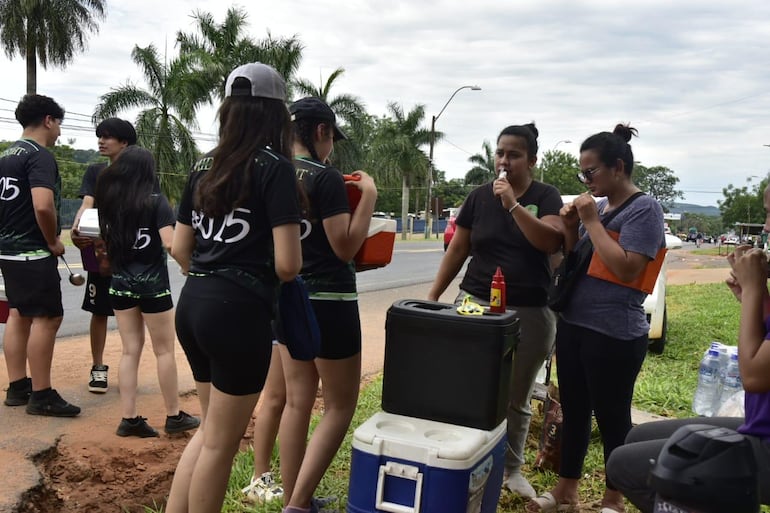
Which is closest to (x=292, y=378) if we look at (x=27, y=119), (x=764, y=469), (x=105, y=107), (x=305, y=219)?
(x=305, y=219)

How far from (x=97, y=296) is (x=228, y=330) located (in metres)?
3.08

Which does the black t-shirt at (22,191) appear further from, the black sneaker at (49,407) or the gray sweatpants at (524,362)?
the gray sweatpants at (524,362)

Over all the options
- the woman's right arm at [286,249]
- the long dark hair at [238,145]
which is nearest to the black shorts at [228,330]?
the woman's right arm at [286,249]

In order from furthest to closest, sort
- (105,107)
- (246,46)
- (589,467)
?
(246,46) < (105,107) < (589,467)

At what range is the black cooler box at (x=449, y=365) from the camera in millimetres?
2764

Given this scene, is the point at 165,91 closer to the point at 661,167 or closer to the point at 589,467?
the point at 589,467

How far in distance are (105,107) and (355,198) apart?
25.4m

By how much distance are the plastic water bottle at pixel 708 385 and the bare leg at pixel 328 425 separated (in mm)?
3250

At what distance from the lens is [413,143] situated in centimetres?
4131

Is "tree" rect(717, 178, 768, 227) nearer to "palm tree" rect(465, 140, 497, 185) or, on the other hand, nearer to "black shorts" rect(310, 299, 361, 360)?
"palm tree" rect(465, 140, 497, 185)

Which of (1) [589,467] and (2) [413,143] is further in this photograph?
(2) [413,143]

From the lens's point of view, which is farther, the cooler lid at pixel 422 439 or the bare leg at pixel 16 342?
the bare leg at pixel 16 342

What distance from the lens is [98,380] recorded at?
505 cm

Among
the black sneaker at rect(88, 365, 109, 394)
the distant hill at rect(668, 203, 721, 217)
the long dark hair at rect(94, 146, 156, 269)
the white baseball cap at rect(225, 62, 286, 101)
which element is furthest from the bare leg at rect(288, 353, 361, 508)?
the distant hill at rect(668, 203, 721, 217)
